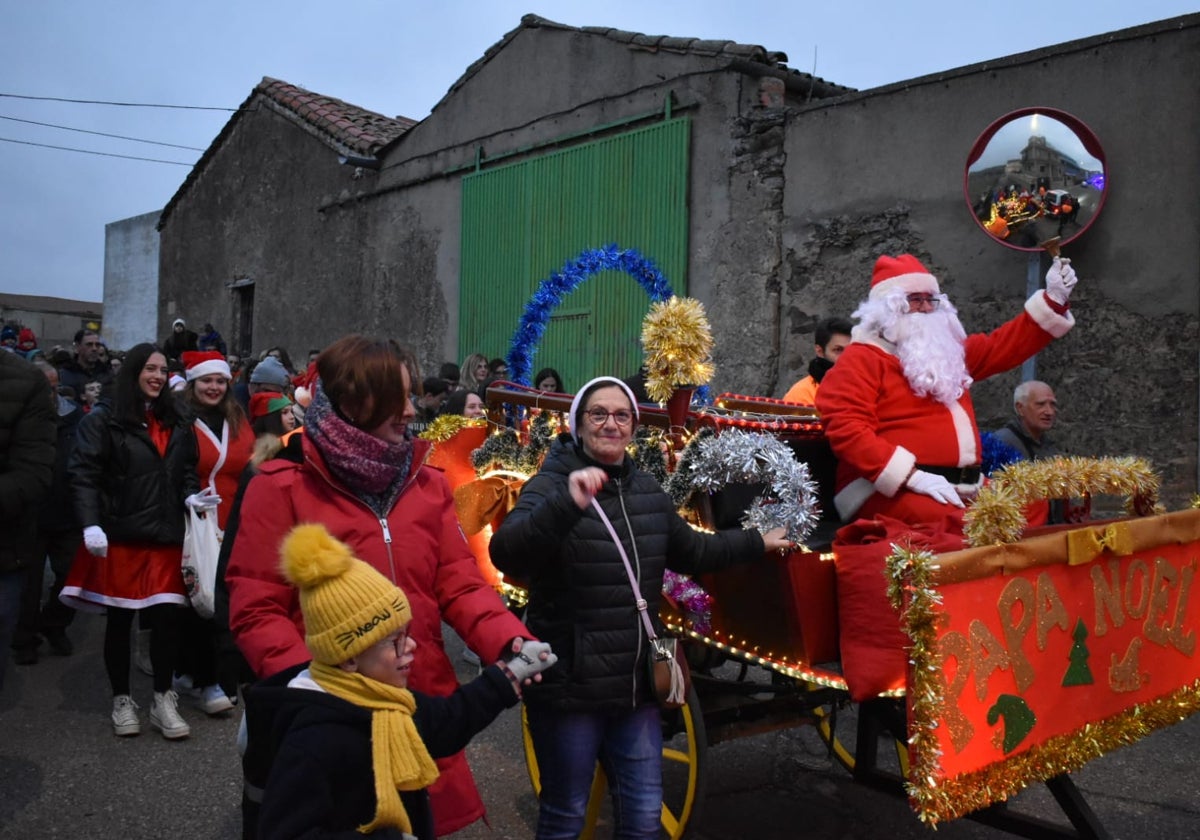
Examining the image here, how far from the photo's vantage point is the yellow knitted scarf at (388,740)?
2.11 metres

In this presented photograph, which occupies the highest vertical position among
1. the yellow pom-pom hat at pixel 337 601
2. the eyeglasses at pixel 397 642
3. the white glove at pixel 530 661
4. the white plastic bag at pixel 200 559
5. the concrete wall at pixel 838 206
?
the concrete wall at pixel 838 206

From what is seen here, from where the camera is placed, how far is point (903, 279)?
169 inches

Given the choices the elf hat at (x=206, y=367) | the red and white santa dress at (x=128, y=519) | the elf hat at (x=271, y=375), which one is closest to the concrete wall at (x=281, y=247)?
the elf hat at (x=271, y=375)

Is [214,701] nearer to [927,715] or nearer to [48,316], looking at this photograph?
[927,715]

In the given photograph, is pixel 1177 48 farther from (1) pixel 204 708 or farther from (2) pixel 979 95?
(1) pixel 204 708

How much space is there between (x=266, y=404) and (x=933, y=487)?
5.58m

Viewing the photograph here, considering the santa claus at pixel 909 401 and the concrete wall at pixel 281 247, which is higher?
the concrete wall at pixel 281 247

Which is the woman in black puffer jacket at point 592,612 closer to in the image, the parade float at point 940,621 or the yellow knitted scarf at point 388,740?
the parade float at point 940,621

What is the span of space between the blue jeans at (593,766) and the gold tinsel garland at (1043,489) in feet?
3.75

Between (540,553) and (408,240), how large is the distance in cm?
1302

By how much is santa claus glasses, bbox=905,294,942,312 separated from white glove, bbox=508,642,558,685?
7.99ft

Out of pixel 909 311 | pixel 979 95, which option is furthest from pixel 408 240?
pixel 909 311

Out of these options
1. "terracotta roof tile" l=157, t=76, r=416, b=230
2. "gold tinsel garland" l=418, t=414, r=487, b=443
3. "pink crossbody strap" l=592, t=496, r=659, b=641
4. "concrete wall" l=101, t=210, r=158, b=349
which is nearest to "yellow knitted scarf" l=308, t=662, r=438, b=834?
"pink crossbody strap" l=592, t=496, r=659, b=641

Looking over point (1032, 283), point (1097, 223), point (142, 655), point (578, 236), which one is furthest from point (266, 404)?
point (1097, 223)
